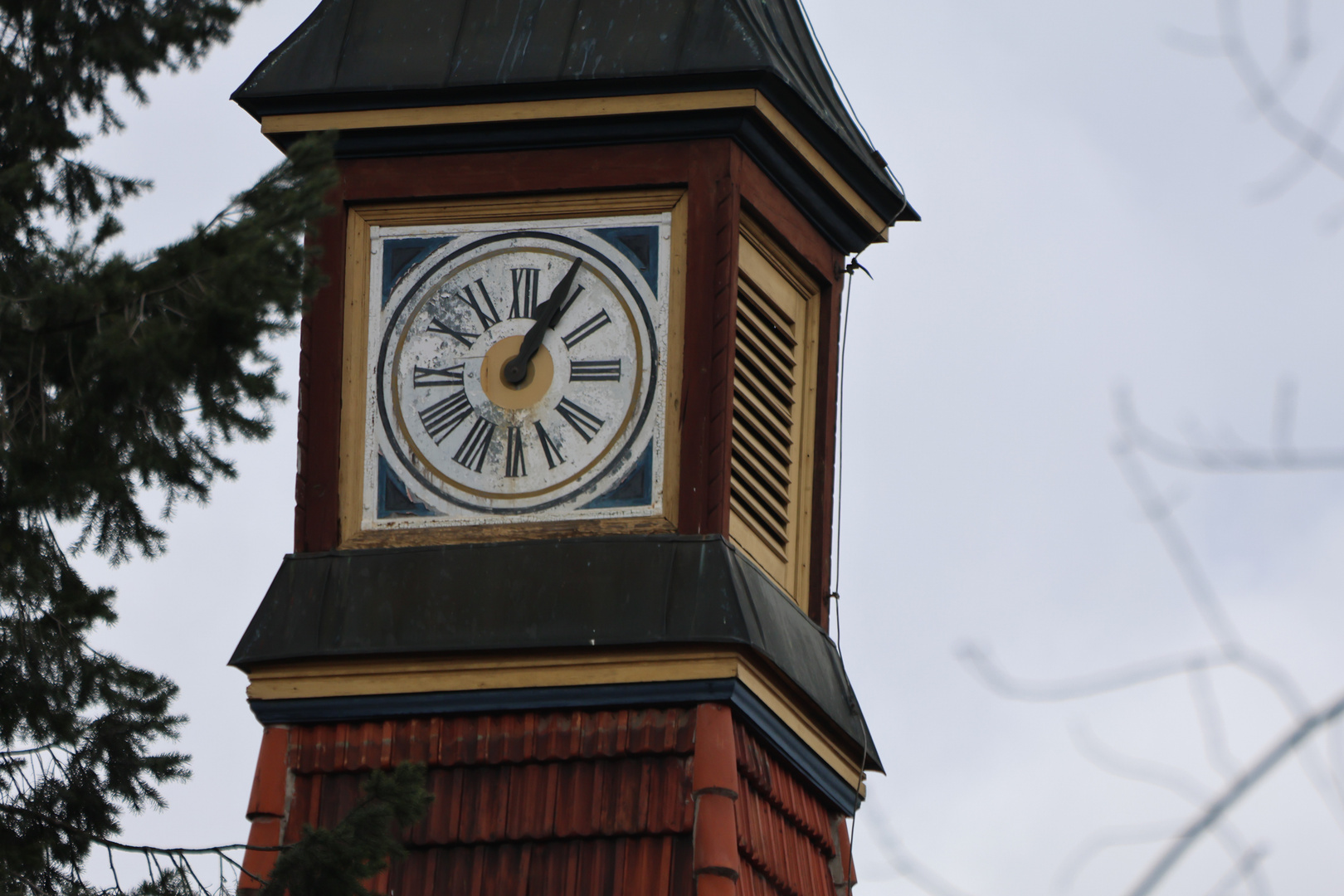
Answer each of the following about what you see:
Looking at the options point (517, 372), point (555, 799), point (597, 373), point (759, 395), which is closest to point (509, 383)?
point (517, 372)

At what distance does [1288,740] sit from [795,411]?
30.7ft

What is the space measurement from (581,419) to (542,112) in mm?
1549

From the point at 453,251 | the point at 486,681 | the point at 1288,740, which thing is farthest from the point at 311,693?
the point at 1288,740

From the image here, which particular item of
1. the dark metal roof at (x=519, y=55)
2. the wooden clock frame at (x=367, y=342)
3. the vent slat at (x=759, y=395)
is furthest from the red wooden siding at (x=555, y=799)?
the dark metal roof at (x=519, y=55)

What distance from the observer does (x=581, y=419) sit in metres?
14.6

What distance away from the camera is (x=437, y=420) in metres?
14.7

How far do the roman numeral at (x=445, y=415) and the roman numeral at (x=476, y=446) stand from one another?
81 millimetres

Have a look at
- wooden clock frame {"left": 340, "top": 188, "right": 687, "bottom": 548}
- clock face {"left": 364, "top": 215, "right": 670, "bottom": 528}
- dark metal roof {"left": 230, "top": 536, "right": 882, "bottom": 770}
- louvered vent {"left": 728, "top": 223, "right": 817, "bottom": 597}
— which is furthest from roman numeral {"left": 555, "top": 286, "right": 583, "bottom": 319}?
dark metal roof {"left": 230, "top": 536, "right": 882, "bottom": 770}

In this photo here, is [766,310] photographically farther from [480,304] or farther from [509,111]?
[509,111]

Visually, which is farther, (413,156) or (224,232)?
(413,156)

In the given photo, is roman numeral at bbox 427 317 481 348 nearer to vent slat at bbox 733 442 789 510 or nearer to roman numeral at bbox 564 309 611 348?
roman numeral at bbox 564 309 611 348

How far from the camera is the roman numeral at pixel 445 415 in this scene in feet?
48.2

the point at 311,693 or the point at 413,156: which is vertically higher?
the point at 413,156

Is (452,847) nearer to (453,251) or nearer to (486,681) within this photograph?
(486,681)
